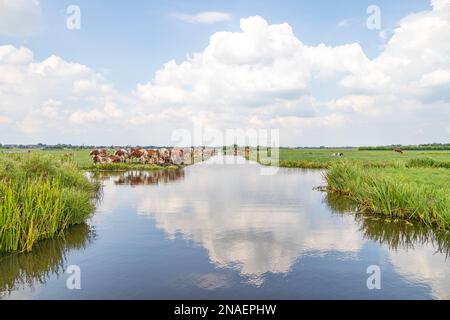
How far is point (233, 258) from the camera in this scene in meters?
9.84

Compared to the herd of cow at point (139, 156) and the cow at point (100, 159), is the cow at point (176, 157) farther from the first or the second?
the cow at point (100, 159)

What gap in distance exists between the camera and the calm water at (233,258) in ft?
25.4

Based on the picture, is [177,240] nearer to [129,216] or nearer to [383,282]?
[129,216]

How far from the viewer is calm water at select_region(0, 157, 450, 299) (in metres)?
7.75

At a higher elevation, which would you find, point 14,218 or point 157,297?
point 14,218

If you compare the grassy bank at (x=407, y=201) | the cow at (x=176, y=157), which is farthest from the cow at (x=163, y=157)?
the grassy bank at (x=407, y=201)

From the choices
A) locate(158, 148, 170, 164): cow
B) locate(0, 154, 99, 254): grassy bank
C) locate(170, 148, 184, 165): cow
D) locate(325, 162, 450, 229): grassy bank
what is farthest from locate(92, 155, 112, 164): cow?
locate(325, 162, 450, 229): grassy bank

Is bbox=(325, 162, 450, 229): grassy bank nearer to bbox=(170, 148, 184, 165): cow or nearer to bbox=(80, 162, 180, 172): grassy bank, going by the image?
bbox=(80, 162, 180, 172): grassy bank

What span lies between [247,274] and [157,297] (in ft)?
7.56

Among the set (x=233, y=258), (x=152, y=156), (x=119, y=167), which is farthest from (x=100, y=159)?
(x=233, y=258)

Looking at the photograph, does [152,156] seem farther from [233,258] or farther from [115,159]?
[233,258]

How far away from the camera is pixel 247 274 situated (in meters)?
8.61
